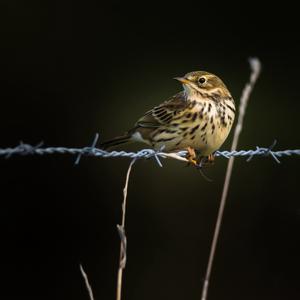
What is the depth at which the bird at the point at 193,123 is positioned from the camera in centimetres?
728

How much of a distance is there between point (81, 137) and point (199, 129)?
586 cm

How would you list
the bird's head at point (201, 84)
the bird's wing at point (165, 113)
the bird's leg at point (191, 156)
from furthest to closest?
the bird's head at point (201, 84) < the bird's wing at point (165, 113) < the bird's leg at point (191, 156)

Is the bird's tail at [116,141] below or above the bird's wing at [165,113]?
below

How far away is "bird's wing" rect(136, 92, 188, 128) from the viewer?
7551 mm

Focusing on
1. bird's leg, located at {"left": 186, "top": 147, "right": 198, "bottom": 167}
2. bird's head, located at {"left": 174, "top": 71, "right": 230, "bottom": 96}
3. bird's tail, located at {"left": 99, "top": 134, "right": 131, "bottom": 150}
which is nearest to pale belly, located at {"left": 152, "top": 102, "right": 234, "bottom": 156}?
bird's leg, located at {"left": 186, "top": 147, "right": 198, "bottom": 167}

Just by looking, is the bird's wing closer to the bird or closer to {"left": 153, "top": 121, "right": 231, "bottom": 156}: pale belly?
the bird

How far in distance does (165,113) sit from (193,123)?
1.26 feet

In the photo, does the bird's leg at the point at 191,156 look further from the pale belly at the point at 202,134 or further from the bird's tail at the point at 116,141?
the bird's tail at the point at 116,141

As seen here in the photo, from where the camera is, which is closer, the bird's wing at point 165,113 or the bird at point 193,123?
the bird at point 193,123

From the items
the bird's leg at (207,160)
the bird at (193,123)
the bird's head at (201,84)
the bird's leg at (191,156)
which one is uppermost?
the bird's head at (201,84)

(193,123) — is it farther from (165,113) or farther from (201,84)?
(201,84)

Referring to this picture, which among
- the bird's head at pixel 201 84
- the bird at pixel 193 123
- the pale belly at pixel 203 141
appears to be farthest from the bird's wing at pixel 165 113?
the pale belly at pixel 203 141

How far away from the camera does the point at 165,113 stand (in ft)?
25.1

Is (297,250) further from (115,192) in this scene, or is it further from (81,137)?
(81,137)
